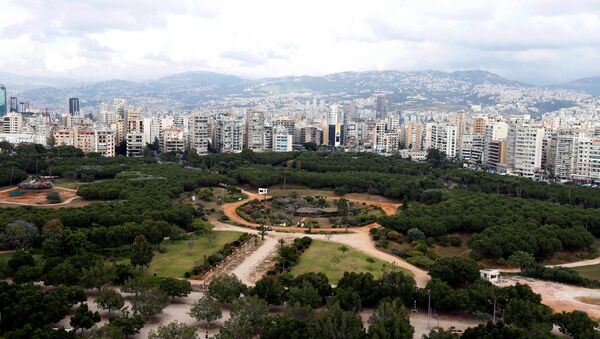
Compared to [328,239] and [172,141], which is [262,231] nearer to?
[328,239]

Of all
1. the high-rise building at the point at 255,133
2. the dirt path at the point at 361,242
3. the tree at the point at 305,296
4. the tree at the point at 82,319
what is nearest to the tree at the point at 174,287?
the tree at the point at 82,319

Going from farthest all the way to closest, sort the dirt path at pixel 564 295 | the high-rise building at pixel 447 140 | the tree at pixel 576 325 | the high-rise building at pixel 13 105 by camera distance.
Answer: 1. the high-rise building at pixel 13 105
2. the high-rise building at pixel 447 140
3. the dirt path at pixel 564 295
4. the tree at pixel 576 325

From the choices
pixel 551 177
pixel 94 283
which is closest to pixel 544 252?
pixel 94 283

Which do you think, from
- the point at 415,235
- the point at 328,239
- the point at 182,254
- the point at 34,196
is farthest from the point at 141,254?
the point at 34,196

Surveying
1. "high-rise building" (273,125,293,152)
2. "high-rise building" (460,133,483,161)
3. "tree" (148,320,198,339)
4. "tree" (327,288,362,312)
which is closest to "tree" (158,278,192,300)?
"tree" (148,320,198,339)

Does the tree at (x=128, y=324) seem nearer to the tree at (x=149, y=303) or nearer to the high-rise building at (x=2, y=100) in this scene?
the tree at (x=149, y=303)

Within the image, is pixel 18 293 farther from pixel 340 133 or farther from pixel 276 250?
pixel 340 133

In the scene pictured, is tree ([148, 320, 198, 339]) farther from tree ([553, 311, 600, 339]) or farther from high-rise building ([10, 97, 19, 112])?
high-rise building ([10, 97, 19, 112])
